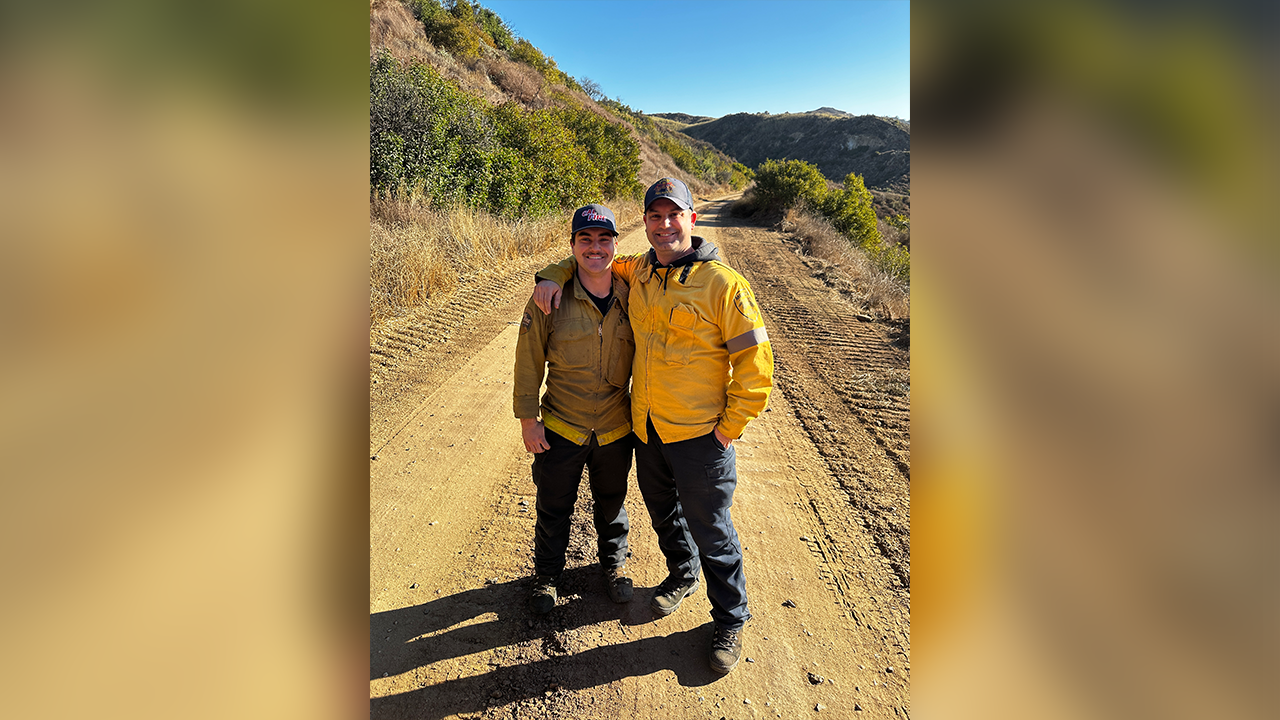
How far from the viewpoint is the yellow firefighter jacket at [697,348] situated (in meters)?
2.29

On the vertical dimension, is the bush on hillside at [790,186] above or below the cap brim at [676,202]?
above

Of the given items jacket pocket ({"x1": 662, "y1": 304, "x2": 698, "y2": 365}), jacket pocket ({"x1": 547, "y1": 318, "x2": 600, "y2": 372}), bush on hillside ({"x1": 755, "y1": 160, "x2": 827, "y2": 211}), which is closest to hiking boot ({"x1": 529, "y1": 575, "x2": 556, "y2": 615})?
jacket pocket ({"x1": 547, "y1": 318, "x2": 600, "y2": 372})

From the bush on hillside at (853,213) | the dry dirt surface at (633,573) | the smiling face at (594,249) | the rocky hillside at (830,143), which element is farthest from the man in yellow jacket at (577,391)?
the rocky hillside at (830,143)

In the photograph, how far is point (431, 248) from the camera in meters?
7.13

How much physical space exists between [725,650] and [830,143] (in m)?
75.6

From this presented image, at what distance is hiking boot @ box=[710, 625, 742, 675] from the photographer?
2457 mm

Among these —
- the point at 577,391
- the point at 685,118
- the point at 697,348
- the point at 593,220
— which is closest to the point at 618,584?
the point at 577,391

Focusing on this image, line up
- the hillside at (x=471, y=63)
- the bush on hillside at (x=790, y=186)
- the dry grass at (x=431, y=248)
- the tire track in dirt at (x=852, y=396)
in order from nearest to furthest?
the tire track in dirt at (x=852, y=396), the dry grass at (x=431, y=248), the hillside at (x=471, y=63), the bush on hillside at (x=790, y=186)

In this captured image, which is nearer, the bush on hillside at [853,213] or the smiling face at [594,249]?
the smiling face at [594,249]

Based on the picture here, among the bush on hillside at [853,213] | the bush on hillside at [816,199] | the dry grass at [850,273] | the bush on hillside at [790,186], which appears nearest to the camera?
the dry grass at [850,273]

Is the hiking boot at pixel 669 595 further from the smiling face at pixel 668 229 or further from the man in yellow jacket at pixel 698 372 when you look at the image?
the smiling face at pixel 668 229
